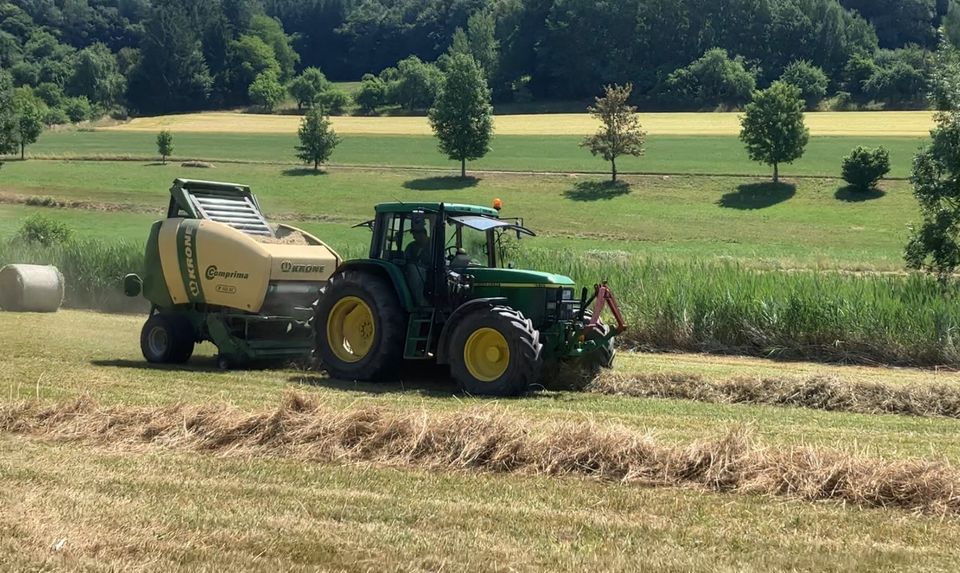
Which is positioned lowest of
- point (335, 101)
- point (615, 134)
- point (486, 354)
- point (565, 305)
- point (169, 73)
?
point (486, 354)

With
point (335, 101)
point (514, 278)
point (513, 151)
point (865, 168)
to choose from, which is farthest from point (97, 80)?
point (514, 278)

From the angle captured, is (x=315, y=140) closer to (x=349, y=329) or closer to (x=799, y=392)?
(x=349, y=329)

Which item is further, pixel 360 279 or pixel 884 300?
pixel 884 300

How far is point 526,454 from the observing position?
8.10m

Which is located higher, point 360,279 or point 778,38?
point 778,38

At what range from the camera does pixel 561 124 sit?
85875mm

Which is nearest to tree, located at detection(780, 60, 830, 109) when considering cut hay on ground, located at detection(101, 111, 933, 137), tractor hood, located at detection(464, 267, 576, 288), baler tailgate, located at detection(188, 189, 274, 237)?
cut hay on ground, located at detection(101, 111, 933, 137)

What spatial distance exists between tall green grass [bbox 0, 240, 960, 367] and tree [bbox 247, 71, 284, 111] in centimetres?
8808

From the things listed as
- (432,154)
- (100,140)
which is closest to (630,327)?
(432,154)

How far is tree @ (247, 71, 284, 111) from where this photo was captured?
105 m

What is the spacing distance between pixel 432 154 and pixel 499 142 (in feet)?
21.5

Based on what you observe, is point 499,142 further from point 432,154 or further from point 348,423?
point 348,423

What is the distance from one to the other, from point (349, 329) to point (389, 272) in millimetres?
1072

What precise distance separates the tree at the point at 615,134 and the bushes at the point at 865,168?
43.2ft
